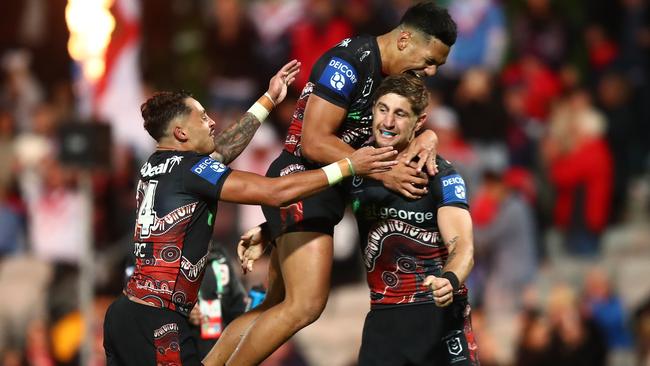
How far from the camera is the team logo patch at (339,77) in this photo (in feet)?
28.6

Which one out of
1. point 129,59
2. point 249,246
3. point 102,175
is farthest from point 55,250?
point 249,246

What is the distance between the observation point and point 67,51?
65.9ft

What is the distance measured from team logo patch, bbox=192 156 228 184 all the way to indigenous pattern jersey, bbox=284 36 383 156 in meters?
0.81

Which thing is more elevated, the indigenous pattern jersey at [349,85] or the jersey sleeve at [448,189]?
the indigenous pattern jersey at [349,85]

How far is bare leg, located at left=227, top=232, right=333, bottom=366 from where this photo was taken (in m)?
8.81

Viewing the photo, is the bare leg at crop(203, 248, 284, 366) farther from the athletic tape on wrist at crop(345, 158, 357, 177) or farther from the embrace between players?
the athletic tape on wrist at crop(345, 158, 357, 177)

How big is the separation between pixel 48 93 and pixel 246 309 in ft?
33.3

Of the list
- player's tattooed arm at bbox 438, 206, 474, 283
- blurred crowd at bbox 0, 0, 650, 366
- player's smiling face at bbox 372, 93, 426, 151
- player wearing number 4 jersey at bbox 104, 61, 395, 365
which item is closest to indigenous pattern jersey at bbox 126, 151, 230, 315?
player wearing number 4 jersey at bbox 104, 61, 395, 365

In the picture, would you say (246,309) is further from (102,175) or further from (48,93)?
(48,93)

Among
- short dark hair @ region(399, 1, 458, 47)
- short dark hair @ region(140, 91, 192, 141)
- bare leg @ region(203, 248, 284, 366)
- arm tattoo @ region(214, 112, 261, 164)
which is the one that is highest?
short dark hair @ region(399, 1, 458, 47)

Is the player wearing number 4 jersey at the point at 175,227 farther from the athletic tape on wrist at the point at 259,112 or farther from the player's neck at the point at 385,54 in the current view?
the athletic tape on wrist at the point at 259,112

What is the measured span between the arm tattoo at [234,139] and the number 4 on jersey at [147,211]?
34.2 inches

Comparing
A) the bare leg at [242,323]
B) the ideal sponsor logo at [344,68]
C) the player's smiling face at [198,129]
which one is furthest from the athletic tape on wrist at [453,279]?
the player's smiling face at [198,129]

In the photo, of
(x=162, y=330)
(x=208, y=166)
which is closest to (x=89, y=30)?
(x=208, y=166)
